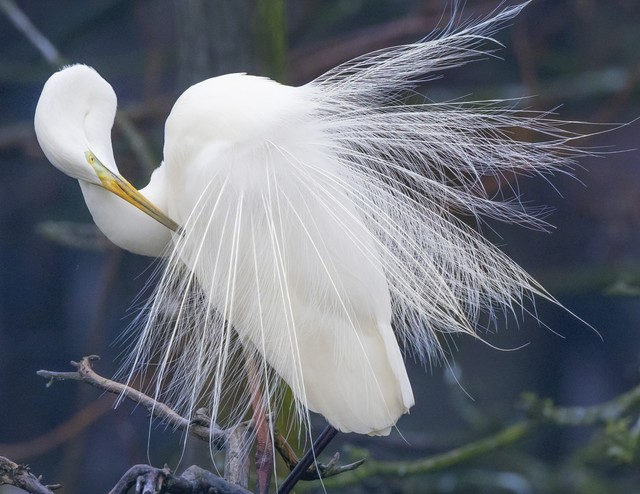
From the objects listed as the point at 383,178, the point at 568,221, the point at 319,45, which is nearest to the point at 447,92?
the point at 319,45

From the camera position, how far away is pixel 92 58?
387 centimetres

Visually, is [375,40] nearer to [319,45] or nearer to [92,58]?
[319,45]

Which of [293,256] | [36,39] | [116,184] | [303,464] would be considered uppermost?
[36,39]

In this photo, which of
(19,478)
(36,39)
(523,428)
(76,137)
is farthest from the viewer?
(36,39)

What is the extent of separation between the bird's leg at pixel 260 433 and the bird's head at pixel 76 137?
249 millimetres

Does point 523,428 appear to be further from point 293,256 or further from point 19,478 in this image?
point 19,478

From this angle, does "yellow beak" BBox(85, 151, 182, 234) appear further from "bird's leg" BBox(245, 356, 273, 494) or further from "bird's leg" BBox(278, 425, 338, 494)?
"bird's leg" BBox(278, 425, 338, 494)

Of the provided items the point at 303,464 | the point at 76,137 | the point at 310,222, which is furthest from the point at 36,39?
the point at 303,464

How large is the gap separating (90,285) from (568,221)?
2.01 meters

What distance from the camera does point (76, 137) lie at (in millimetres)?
1360

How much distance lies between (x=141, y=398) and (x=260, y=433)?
0.21 metres

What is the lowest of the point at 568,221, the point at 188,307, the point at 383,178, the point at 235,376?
the point at 568,221

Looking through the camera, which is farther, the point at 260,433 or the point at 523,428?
the point at 523,428

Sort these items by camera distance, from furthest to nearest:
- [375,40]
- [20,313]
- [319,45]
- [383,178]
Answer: [20,313] < [319,45] < [375,40] < [383,178]
